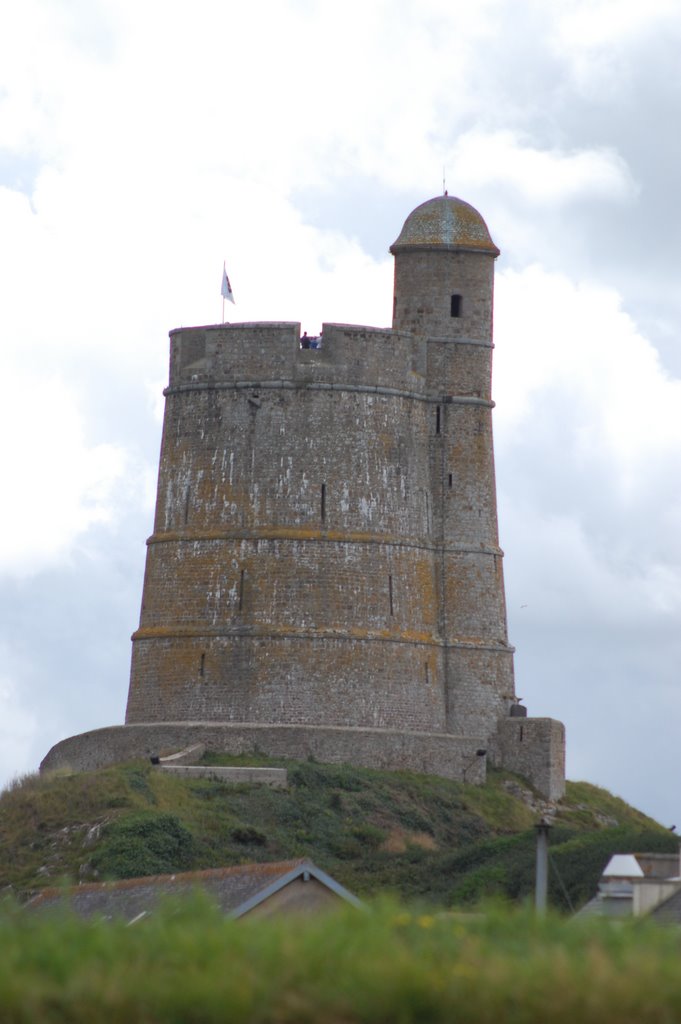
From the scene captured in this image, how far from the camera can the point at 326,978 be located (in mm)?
14258

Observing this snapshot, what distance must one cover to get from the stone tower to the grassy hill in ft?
5.66

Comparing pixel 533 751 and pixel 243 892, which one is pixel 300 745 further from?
pixel 243 892

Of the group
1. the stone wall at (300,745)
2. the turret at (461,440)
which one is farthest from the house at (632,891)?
the turret at (461,440)

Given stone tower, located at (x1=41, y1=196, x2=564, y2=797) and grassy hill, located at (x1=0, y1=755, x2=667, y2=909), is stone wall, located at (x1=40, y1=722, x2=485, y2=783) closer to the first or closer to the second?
stone tower, located at (x1=41, y1=196, x2=564, y2=797)

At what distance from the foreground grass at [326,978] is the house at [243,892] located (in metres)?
13.1

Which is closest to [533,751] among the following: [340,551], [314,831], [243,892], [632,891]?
[340,551]

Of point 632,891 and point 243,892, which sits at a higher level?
point 243,892

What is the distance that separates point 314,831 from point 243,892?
1794cm

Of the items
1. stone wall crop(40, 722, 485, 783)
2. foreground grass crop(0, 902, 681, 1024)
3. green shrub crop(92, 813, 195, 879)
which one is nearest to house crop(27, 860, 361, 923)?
green shrub crop(92, 813, 195, 879)

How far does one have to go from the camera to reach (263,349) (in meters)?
54.7

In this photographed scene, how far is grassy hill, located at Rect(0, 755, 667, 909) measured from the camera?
42.2 meters

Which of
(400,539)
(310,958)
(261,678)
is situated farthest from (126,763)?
(310,958)

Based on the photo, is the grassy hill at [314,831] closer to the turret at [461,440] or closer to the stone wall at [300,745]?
the stone wall at [300,745]

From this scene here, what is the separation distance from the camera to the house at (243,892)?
29438 millimetres
